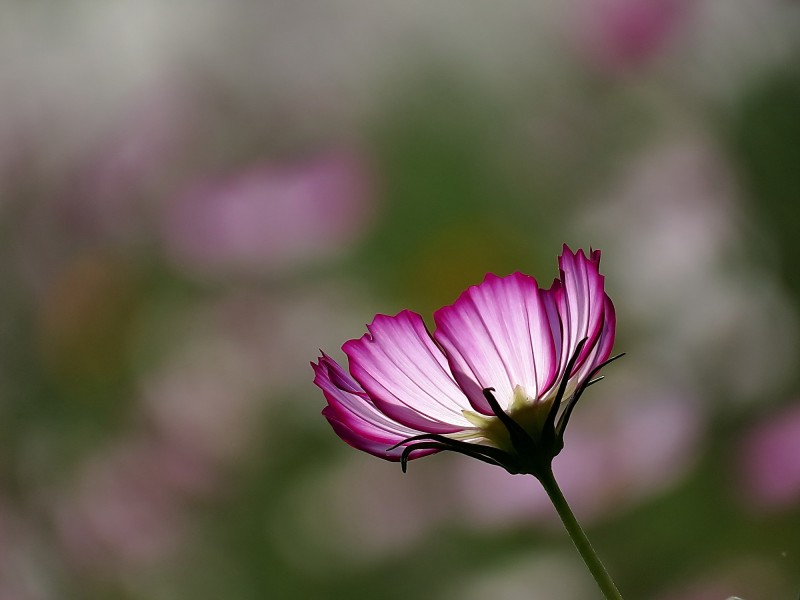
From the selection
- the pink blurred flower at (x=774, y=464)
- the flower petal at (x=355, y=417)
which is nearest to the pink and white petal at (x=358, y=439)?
the flower petal at (x=355, y=417)

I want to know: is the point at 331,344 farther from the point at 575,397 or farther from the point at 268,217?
the point at 575,397

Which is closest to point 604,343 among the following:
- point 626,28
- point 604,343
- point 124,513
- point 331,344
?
point 604,343

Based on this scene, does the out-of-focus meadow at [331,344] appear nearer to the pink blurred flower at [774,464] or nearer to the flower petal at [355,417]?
the pink blurred flower at [774,464]

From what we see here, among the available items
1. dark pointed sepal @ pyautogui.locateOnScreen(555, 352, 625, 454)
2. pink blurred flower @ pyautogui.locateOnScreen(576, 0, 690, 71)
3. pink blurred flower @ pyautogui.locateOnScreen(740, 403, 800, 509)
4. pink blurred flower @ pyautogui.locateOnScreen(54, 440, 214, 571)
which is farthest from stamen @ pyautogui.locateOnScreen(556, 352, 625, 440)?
pink blurred flower @ pyautogui.locateOnScreen(576, 0, 690, 71)

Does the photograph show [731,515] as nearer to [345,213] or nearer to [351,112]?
[345,213]

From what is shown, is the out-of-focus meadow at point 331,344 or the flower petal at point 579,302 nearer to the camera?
the flower petal at point 579,302

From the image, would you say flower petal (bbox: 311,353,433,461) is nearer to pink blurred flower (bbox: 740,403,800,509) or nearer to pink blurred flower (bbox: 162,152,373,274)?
pink blurred flower (bbox: 740,403,800,509)

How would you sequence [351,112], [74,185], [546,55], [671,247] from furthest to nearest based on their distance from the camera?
[351,112] < [546,55] < [671,247] < [74,185]

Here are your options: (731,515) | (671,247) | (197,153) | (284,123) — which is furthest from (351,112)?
(731,515)
